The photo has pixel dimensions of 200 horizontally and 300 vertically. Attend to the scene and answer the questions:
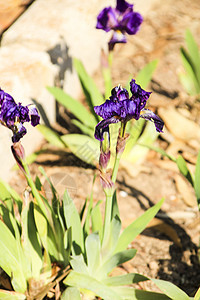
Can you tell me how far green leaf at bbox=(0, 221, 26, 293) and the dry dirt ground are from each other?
323mm

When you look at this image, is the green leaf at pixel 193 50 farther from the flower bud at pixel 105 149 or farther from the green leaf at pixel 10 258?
the green leaf at pixel 10 258

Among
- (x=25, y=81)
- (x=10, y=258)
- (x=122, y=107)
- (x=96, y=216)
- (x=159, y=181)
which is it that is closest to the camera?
(x=122, y=107)

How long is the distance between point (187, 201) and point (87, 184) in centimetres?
54

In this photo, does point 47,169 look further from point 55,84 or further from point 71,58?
point 71,58

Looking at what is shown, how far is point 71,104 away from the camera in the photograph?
1914mm

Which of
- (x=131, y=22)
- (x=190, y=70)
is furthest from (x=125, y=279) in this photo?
(x=190, y=70)

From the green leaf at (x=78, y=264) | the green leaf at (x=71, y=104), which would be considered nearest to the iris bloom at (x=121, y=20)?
the green leaf at (x=71, y=104)

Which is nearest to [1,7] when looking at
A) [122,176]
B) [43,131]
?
[43,131]

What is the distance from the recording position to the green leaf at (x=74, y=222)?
4.00ft

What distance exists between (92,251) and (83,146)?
2.51ft

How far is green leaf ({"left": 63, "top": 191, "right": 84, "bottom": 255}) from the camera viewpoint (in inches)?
48.0

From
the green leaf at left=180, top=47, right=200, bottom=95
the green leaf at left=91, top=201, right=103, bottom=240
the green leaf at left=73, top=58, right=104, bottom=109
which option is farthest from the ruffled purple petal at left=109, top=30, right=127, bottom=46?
the green leaf at left=91, top=201, right=103, bottom=240

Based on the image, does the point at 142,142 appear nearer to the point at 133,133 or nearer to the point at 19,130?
the point at 133,133

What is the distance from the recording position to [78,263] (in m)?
1.21
